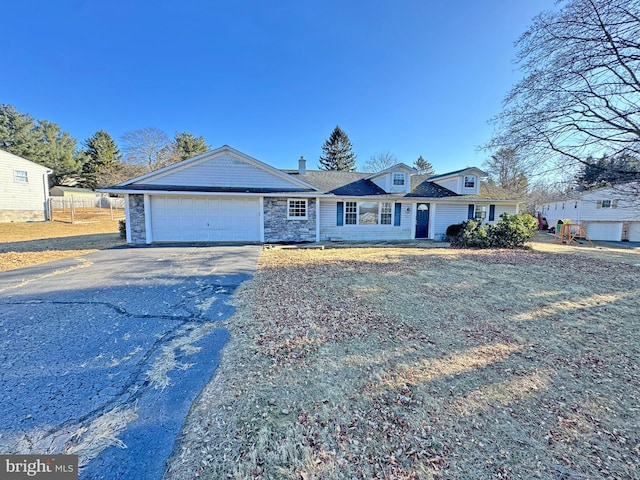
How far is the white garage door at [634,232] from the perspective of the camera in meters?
21.2

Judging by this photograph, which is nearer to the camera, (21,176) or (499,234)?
(499,234)

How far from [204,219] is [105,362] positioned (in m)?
10.7

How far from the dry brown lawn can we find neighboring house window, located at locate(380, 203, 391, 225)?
44.5ft

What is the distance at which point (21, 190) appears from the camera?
63.1 feet

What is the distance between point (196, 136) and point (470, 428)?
46.2m

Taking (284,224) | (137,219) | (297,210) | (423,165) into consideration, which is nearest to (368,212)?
(297,210)

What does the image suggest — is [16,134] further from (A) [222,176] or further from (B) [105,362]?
(B) [105,362]

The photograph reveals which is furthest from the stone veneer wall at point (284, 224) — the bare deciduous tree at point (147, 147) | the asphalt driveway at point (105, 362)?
the bare deciduous tree at point (147, 147)

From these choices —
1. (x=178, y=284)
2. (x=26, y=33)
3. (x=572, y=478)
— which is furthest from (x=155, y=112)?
(x=572, y=478)

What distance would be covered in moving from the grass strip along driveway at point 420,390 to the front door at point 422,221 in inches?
418

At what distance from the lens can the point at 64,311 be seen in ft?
13.8

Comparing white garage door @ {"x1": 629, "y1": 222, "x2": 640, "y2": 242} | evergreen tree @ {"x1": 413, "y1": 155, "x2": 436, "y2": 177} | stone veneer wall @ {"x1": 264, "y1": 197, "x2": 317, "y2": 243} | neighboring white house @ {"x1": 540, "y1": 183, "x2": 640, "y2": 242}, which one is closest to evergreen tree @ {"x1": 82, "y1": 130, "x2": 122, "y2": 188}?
stone veneer wall @ {"x1": 264, "y1": 197, "x2": 317, "y2": 243}

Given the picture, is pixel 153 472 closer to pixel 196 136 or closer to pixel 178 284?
pixel 178 284

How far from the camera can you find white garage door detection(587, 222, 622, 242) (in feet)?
72.3
